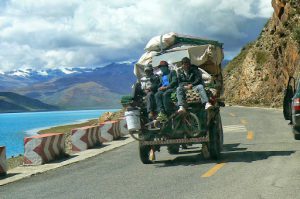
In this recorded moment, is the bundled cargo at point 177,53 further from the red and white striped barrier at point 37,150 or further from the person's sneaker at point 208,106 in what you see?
the red and white striped barrier at point 37,150

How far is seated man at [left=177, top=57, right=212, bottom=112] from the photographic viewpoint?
454 inches

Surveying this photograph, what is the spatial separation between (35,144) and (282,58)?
49458 mm

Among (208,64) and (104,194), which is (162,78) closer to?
(208,64)

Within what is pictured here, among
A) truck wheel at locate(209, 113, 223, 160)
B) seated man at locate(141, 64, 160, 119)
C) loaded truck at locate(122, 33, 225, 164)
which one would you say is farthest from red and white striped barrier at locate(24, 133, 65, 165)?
truck wheel at locate(209, 113, 223, 160)

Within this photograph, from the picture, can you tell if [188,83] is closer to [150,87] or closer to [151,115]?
[150,87]

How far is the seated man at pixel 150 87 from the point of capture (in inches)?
474

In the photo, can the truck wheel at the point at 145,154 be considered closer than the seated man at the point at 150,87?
No

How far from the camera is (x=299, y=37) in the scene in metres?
52.6

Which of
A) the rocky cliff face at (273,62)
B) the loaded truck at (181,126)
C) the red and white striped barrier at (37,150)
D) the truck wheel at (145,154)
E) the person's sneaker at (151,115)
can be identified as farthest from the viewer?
the rocky cliff face at (273,62)

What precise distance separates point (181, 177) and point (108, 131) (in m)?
11.9

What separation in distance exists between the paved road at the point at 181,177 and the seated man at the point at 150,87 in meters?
1.38

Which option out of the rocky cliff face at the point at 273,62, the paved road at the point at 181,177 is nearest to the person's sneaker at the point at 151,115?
the paved road at the point at 181,177

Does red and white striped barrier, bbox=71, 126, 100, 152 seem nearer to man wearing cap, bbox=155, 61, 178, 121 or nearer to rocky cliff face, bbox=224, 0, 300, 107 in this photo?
man wearing cap, bbox=155, 61, 178, 121

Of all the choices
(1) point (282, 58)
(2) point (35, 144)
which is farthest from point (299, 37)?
(2) point (35, 144)
